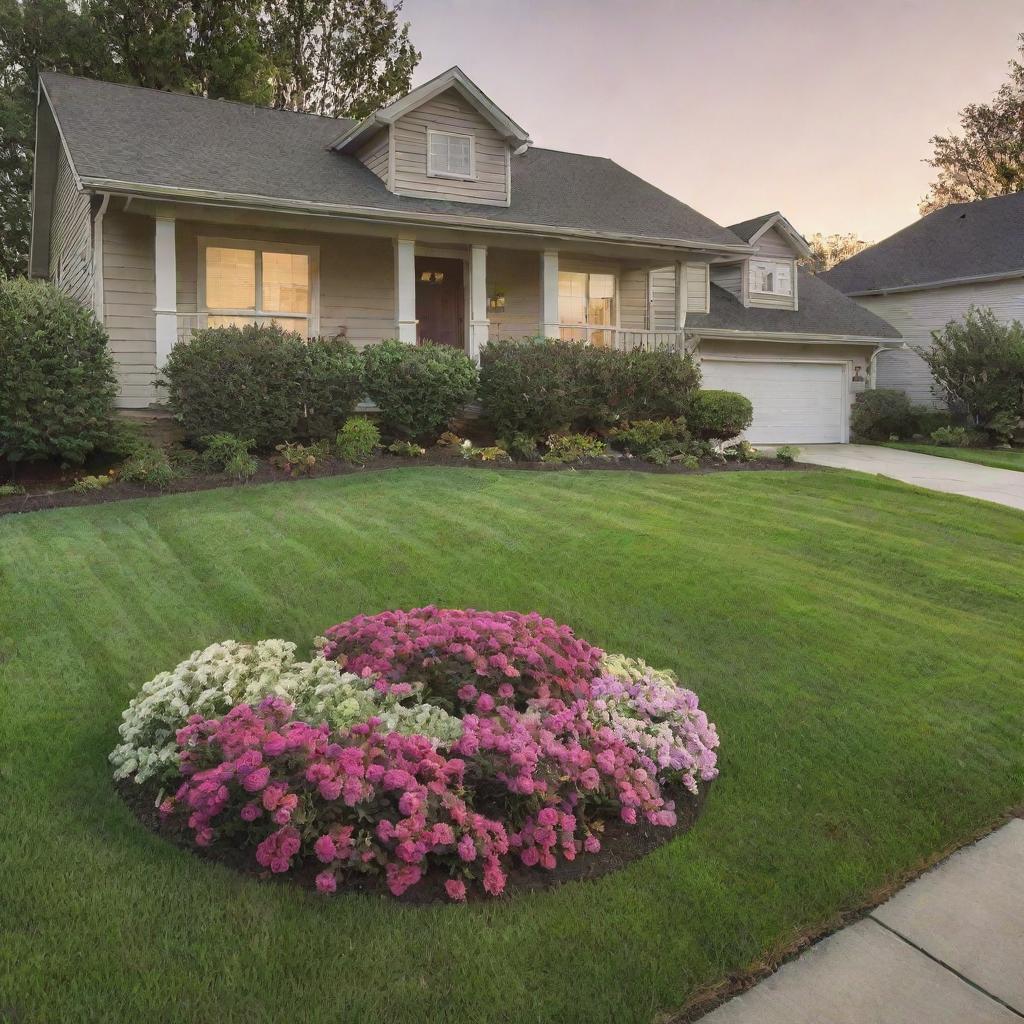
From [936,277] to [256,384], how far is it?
18.8 metres

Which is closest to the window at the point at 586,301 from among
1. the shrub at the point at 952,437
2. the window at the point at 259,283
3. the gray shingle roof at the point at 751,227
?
the gray shingle roof at the point at 751,227

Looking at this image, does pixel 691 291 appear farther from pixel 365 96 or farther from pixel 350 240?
pixel 365 96

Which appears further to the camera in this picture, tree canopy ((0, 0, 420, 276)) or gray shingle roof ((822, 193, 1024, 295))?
tree canopy ((0, 0, 420, 276))

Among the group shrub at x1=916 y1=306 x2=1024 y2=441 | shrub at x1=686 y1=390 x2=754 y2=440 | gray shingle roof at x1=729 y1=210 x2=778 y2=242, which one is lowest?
shrub at x1=686 y1=390 x2=754 y2=440

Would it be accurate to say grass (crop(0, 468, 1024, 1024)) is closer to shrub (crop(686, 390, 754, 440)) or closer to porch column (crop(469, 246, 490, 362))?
shrub (crop(686, 390, 754, 440))

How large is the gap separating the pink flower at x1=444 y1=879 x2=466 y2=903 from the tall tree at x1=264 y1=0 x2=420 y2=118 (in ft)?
90.5

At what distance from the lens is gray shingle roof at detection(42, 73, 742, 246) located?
12.5m

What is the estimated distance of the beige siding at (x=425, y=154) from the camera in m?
14.6

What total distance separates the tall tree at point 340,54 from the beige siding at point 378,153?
12762 mm

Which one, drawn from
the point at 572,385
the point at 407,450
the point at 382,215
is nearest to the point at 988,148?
the point at 572,385

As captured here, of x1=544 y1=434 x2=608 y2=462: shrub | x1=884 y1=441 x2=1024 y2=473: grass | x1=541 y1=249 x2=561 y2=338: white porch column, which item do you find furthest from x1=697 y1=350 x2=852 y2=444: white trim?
x1=544 y1=434 x2=608 y2=462: shrub

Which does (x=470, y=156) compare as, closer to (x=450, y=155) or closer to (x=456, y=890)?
(x=450, y=155)

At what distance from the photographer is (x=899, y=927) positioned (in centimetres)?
287

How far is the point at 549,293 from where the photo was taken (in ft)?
49.2
